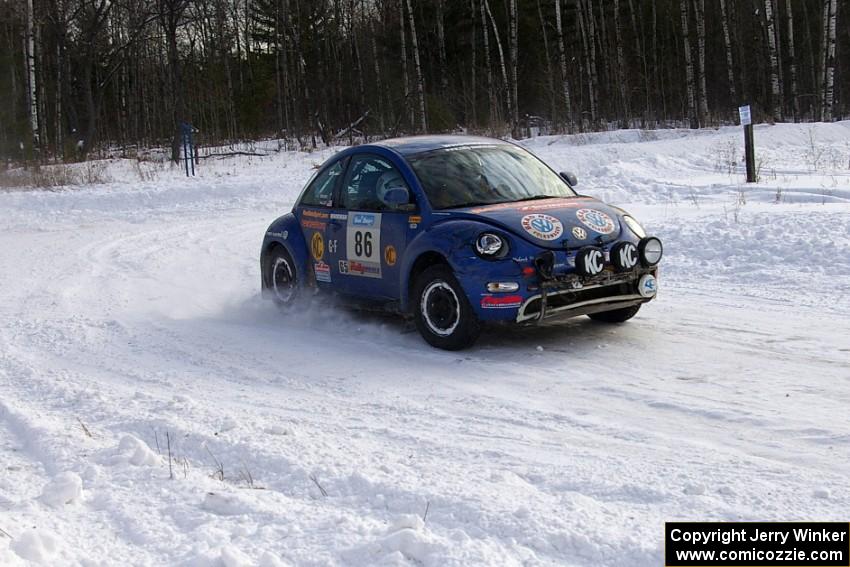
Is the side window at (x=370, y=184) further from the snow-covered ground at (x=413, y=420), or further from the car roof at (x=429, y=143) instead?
the snow-covered ground at (x=413, y=420)

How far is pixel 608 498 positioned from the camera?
4.26 meters

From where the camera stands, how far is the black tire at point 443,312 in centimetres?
721

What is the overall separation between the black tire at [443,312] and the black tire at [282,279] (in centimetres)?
186

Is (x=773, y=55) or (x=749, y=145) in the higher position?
(x=773, y=55)

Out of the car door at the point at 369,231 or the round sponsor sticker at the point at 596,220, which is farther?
the car door at the point at 369,231

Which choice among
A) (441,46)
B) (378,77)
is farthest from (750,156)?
(441,46)

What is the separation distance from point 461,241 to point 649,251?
152 cm

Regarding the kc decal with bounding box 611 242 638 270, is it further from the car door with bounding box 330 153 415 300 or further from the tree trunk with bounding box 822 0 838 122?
the tree trunk with bounding box 822 0 838 122

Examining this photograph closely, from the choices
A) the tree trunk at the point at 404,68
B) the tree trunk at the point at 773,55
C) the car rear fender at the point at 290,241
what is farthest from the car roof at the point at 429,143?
the tree trunk at the point at 404,68

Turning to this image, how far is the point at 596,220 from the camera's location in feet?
24.7

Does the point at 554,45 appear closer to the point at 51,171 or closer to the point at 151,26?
the point at 151,26

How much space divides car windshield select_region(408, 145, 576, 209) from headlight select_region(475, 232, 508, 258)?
27.7 inches

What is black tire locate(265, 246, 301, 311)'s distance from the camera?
913 cm

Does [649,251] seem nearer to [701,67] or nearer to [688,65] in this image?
[688,65]
